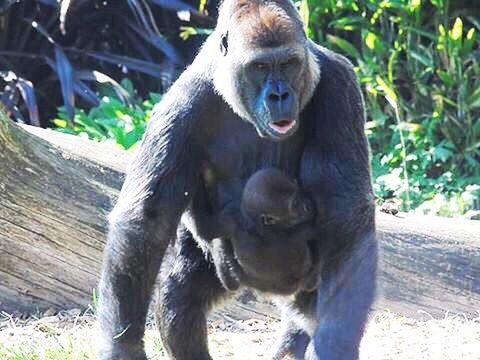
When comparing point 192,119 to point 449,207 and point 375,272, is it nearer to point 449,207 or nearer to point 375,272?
point 375,272

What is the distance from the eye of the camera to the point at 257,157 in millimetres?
4883

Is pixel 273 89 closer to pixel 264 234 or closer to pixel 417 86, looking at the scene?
pixel 264 234

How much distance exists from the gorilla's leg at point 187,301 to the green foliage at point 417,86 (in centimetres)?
336

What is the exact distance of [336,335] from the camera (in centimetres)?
455

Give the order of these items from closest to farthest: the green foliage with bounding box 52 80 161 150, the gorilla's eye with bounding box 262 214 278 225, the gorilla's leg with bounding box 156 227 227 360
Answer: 1. the gorilla's eye with bounding box 262 214 278 225
2. the gorilla's leg with bounding box 156 227 227 360
3. the green foliage with bounding box 52 80 161 150

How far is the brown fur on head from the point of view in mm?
4566

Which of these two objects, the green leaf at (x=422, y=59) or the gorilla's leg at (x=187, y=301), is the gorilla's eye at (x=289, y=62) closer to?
the gorilla's leg at (x=187, y=301)

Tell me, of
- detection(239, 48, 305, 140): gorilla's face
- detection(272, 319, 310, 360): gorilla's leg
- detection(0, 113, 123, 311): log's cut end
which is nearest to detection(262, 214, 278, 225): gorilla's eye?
detection(239, 48, 305, 140): gorilla's face

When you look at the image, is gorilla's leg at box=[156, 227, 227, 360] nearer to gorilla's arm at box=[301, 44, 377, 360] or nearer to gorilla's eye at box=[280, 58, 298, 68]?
gorilla's arm at box=[301, 44, 377, 360]

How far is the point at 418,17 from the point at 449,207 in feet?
5.11

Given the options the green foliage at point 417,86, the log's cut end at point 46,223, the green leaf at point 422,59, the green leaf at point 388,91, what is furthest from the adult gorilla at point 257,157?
the green leaf at point 422,59

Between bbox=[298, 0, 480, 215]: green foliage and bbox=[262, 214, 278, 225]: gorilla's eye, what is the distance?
3.61 m

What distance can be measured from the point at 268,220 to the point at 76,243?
1.57 m

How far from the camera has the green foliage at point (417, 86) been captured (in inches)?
339
